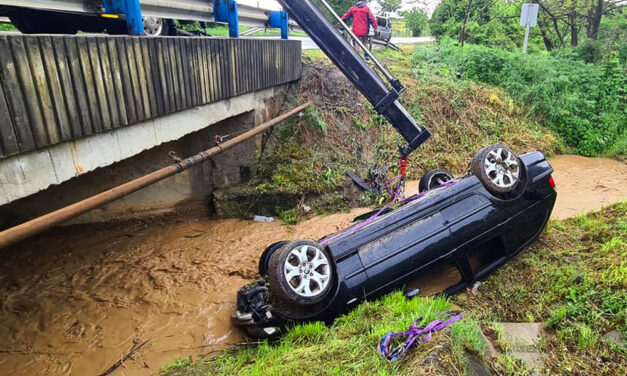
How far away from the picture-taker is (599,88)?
1160 cm

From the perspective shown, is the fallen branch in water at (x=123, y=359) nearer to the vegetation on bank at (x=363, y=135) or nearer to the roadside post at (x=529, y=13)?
the vegetation on bank at (x=363, y=135)

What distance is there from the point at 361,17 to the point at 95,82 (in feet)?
30.1

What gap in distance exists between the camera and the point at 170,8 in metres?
5.52

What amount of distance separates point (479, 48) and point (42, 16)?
1201 cm

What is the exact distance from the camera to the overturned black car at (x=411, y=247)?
12.7 ft

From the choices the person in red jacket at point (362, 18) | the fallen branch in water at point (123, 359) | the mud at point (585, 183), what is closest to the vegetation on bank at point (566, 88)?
the mud at point (585, 183)

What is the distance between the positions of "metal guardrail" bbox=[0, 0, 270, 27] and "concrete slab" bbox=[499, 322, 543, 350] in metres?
5.25

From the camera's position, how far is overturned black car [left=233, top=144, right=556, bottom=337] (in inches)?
152

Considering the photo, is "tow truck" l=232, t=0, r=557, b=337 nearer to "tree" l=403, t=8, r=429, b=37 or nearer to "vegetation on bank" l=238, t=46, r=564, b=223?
"vegetation on bank" l=238, t=46, r=564, b=223

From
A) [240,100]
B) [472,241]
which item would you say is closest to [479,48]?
[240,100]

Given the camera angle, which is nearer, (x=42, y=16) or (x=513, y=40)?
(x=42, y=16)

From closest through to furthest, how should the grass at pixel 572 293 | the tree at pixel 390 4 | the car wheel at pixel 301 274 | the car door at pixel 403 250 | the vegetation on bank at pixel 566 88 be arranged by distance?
1. the grass at pixel 572 293
2. the car wheel at pixel 301 274
3. the car door at pixel 403 250
4. the vegetation on bank at pixel 566 88
5. the tree at pixel 390 4

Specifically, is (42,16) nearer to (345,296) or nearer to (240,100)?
(240,100)

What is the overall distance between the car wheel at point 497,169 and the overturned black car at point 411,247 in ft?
0.04
